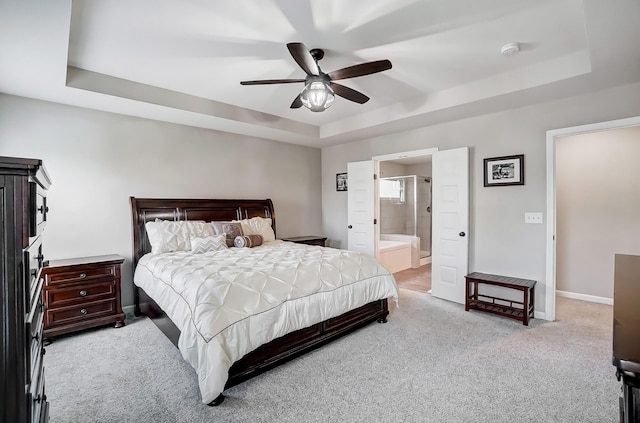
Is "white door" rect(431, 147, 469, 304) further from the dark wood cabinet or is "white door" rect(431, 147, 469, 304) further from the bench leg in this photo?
→ the dark wood cabinet

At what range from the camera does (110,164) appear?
3768 mm

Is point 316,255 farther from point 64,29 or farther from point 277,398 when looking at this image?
point 64,29

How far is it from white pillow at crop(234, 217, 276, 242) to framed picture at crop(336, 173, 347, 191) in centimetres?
172

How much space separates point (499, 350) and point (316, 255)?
6.32ft

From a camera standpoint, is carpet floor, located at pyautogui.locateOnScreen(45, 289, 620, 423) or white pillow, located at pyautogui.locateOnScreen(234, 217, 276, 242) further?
white pillow, located at pyautogui.locateOnScreen(234, 217, 276, 242)

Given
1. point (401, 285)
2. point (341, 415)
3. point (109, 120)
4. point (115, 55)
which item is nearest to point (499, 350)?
point (341, 415)

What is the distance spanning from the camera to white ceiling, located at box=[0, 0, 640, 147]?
213cm

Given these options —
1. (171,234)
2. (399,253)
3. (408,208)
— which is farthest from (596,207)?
(171,234)

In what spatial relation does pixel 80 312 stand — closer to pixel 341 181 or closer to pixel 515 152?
pixel 341 181

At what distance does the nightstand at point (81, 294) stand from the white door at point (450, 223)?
4.02m

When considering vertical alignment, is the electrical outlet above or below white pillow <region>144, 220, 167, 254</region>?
above

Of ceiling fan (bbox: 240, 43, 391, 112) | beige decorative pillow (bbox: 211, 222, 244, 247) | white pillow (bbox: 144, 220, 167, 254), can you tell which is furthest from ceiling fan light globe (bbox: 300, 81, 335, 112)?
white pillow (bbox: 144, 220, 167, 254)

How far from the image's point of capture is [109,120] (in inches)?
148

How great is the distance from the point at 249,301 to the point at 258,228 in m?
2.34
